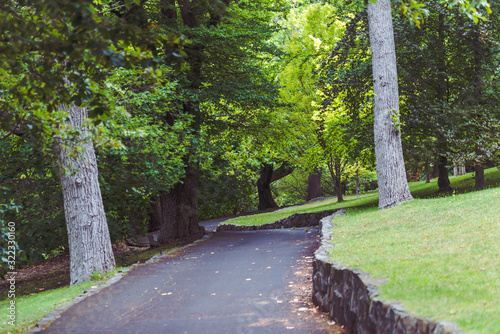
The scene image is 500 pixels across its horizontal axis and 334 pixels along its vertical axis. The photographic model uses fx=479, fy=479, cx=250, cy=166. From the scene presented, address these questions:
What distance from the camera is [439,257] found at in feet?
21.0

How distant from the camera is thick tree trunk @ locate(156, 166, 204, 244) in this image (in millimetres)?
18062

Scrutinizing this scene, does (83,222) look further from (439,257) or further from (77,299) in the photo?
(439,257)

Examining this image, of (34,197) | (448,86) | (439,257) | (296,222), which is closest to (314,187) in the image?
(296,222)

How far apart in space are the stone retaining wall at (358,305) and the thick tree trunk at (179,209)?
10875 mm

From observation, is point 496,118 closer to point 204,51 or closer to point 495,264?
point 204,51

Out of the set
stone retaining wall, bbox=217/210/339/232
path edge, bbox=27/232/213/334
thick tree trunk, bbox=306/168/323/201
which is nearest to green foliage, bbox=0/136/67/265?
path edge, bbox=27/232/213/334

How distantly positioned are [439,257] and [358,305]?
1788 millimetres

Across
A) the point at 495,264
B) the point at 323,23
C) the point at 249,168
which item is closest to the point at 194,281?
the point at 495,264

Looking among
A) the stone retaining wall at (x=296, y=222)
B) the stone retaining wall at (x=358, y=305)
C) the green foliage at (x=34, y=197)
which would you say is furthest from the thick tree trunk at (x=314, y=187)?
the stone retaining wall at (x=358, y=305)

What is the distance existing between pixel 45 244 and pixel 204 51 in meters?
8.39

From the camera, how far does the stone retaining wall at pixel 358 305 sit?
3.83 m

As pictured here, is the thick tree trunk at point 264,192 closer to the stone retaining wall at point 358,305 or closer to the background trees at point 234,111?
the background trees at point 234,111

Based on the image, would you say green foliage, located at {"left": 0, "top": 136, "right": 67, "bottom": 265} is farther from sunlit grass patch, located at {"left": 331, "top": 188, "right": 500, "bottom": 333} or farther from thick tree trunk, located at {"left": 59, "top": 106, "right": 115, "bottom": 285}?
sunlit grass patch, located at {"left": 331, "top": 188, "right": 500, "bottom": 333}

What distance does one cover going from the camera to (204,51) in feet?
55.5
